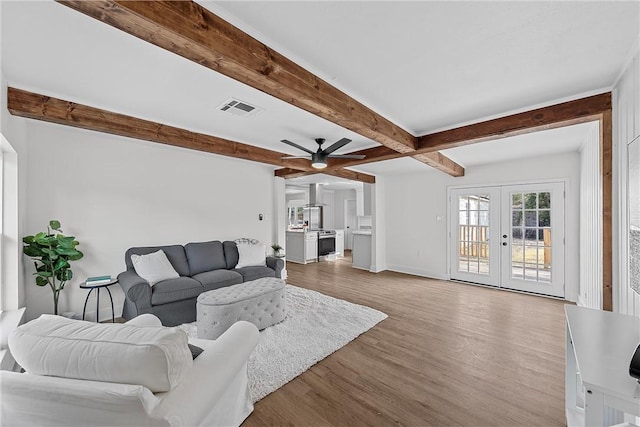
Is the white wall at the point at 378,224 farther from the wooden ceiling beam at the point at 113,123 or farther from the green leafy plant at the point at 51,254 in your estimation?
the green leafy plant at the point at 51,254

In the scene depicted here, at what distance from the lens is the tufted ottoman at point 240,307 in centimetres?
281

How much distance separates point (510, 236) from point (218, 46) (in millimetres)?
5494

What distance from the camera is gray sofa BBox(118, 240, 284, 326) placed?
3.06 meters

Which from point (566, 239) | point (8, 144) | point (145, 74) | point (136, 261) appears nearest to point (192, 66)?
point (145, 74)

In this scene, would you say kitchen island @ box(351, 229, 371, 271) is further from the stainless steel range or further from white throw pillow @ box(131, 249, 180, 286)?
white throw pillow @ box(131, 249, 180, 286)

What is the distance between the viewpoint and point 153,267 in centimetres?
342

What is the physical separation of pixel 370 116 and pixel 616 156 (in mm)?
2049

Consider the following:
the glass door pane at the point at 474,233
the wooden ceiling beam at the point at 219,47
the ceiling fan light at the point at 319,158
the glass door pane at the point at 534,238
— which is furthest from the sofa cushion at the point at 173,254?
the glass door pane at the point at 534,238

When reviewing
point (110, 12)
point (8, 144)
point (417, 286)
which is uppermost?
point (110, 12)

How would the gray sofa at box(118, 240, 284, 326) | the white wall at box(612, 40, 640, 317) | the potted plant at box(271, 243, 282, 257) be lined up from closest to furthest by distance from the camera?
1. the white wall at box(612, 40, 640, 317)
2. the gray sofa at box(118, 240, 284, 326)
3. the potted plant at box(271, 243, 282, 257)

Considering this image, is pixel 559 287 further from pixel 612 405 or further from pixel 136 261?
pixel 136 261

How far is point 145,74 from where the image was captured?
2.07m

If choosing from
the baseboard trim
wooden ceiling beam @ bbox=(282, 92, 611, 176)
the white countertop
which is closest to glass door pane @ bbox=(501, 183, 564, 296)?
the baseboard trim

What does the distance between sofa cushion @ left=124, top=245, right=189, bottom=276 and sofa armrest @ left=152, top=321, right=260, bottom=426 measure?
2400 mm
